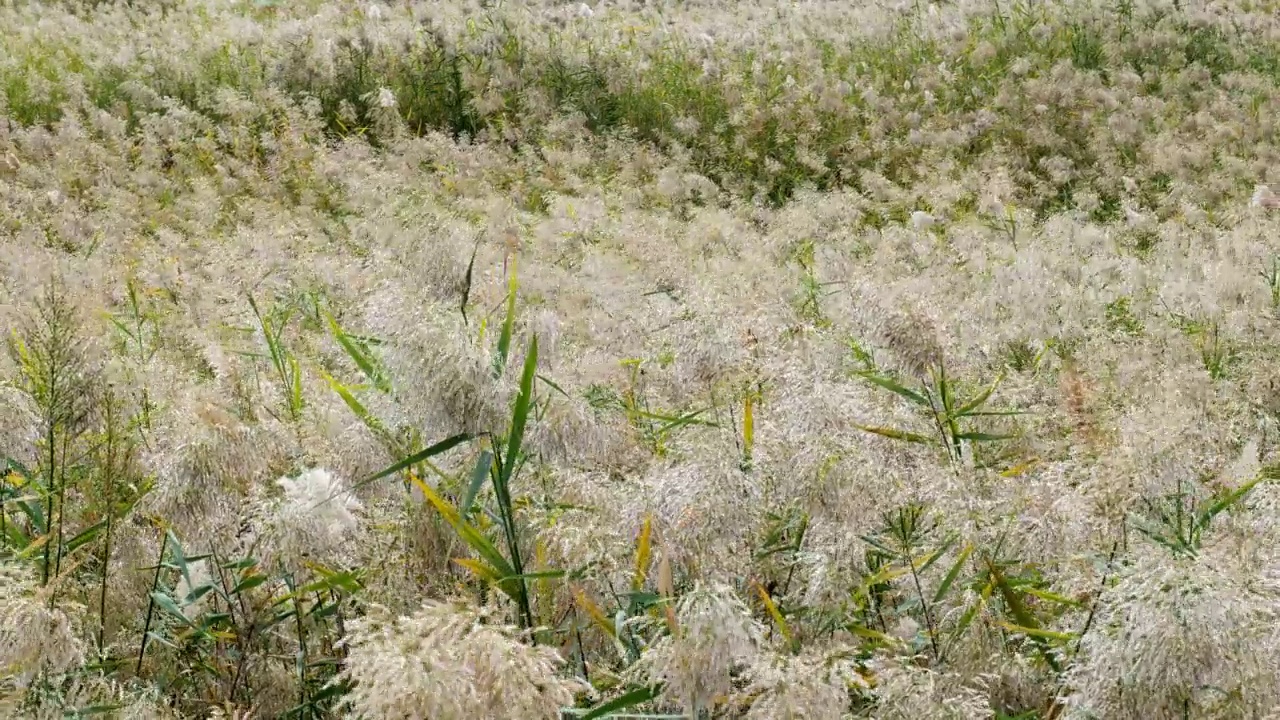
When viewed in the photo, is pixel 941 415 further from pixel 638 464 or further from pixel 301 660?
pixel 301 660

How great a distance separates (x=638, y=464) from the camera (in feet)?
8.89

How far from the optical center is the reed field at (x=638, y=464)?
1608 millimetres

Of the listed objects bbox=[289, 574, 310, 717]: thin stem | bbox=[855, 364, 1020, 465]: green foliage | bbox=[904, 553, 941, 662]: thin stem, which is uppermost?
bbox=[855, 364, 1020, 465]: green foliage

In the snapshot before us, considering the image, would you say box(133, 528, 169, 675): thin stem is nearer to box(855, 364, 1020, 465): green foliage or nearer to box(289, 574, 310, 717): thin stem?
box(289, 574, 310, 717): thin stem

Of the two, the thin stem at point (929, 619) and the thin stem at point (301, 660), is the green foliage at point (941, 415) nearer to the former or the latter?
the thin stem at point (929, 619)

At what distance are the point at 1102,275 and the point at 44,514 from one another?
465 cm

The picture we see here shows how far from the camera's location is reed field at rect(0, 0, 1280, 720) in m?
1.61

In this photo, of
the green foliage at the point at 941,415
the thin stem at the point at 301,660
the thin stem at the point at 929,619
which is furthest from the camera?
the green foliage at the point at 941,415

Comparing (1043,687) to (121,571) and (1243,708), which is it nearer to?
(1243,708)

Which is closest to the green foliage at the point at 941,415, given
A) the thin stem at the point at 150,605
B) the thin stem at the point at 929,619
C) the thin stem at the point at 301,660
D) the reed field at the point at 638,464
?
Answer: the reed field at the point at 638,464

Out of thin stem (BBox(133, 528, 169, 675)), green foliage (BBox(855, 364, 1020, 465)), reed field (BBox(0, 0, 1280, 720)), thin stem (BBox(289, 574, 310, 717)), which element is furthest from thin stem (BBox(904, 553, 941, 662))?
thin stem (BBox(133, 528, 169, 675))

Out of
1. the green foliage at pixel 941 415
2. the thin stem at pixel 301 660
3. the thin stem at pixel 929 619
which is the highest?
the green foliage at pixel 941 415

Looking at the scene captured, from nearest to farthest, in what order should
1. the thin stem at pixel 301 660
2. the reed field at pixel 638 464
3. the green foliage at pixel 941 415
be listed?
the reed field at pixel 638 464 → the thin stem at pixel 301 660 → the green foliage at pixel 941 415

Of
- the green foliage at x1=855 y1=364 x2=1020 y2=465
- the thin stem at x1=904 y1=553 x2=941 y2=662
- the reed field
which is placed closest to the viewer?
the reed field
